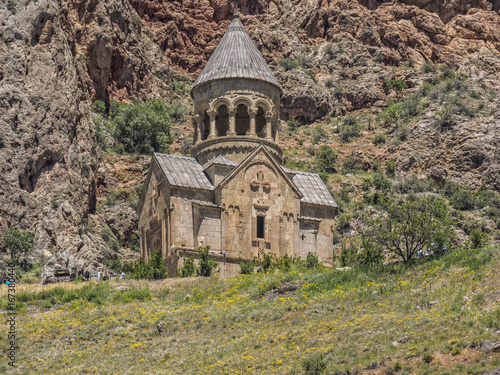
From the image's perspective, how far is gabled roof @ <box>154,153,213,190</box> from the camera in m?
44.5

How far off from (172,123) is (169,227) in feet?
96.2

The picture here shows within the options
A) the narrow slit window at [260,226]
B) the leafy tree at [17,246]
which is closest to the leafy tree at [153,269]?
the narrow slit window at [260,226]

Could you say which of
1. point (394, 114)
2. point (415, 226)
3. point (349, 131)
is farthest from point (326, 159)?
point (415, 226)

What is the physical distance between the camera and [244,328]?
32250mm

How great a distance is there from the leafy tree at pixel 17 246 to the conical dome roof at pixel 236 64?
11.1 metres

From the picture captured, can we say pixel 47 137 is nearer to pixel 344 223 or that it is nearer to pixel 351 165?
pixel 344 223

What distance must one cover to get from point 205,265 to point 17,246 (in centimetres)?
1181

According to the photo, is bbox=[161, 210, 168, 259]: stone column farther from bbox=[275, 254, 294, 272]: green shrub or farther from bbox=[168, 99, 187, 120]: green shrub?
bbox=[168, 99, 187, 120]: green shrub

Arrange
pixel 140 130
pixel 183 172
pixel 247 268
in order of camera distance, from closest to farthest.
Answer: pixel 247 268, pixel 183 172, pixel 140 130

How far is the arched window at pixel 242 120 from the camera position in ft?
162

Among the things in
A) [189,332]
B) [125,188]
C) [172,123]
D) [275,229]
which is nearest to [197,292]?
[189,332]

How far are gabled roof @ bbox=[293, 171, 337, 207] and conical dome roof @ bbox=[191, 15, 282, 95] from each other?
4.69 meters

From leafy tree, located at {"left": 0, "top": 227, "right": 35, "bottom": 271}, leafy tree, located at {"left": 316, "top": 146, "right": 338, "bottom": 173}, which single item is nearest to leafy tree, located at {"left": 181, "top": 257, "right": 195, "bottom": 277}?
leafy tree, located at {"left": 0, "top": 227, "right": 35, "bottom": 271}

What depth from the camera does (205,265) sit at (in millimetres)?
41312
